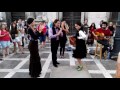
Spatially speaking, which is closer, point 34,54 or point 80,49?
point 34,54

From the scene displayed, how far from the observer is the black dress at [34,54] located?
4996mm

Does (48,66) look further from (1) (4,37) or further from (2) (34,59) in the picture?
(1) (4,37)

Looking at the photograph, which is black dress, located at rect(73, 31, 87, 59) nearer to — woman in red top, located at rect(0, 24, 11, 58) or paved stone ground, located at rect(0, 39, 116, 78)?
paved stone ground, located at rect(0, 39, 116, 78)

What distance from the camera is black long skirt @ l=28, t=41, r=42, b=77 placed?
16.6 ft

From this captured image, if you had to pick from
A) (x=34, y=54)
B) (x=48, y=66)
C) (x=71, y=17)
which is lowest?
(x=48, y=66)

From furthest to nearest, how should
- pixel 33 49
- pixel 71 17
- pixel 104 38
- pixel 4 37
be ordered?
pixel 71 17, pixel 4 37, pixel 104 38, pixel 33 49

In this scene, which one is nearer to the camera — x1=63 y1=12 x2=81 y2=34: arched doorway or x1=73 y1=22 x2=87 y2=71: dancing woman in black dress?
x1=73 y1=22 x2=87 y2=71: dancing woman in black dress

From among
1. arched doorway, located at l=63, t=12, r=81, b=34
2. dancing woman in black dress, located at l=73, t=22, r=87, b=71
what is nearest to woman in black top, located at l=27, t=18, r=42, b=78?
dancing woman in black dress, located at l=73, t=22, r=87, b=71

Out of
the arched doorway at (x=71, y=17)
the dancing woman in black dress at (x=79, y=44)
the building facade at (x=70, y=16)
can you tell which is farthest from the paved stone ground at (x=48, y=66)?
the arched doorway at (x=71, y=17)

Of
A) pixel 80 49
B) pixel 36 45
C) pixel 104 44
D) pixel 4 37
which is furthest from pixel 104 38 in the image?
pixel 4 37

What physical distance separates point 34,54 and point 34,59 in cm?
16

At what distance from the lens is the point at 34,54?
518 cm
